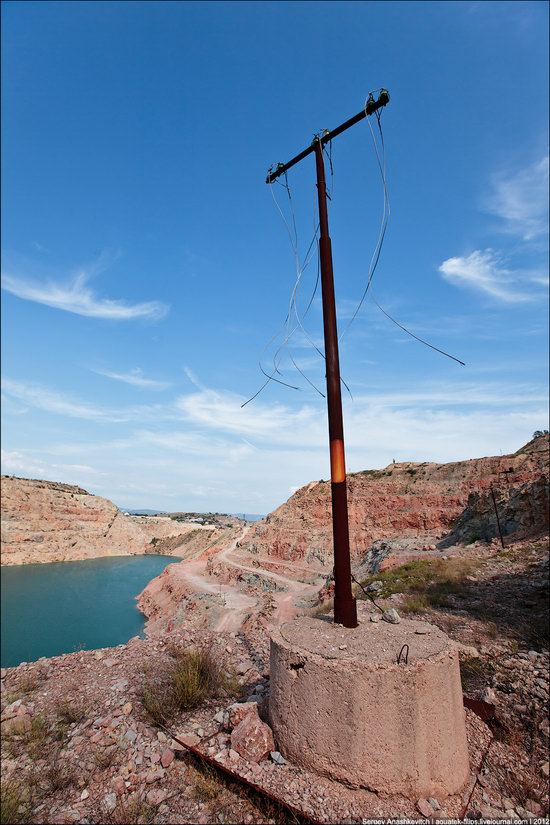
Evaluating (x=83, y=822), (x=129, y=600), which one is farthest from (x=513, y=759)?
(x=129, y=600)

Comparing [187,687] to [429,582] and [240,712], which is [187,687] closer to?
[240,712]

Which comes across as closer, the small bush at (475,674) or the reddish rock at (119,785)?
the reddish rock at (119,785)

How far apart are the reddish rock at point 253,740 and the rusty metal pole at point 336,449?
131 centimetres

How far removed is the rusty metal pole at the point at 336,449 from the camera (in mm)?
4520

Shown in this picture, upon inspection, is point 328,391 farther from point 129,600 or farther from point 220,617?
point 129,600

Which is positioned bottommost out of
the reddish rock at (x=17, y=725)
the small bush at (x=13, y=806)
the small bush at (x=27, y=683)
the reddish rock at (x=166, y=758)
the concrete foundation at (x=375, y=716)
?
the small bush at (x=27, y=683)

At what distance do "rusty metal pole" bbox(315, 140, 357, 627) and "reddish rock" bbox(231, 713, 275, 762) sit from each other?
1.31 meters

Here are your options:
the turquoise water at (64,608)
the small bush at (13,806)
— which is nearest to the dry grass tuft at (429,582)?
the small bush at (13,806)

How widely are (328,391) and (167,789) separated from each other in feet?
14.4

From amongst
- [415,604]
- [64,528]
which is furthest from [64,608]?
[415,604]

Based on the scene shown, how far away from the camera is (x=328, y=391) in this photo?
4.85 metres

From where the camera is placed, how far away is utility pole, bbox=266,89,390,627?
453cm

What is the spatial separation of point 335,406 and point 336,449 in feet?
1.74

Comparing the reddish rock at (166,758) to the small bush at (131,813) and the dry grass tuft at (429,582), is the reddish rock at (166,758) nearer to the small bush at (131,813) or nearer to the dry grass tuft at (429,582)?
the small bush at (131,813)
